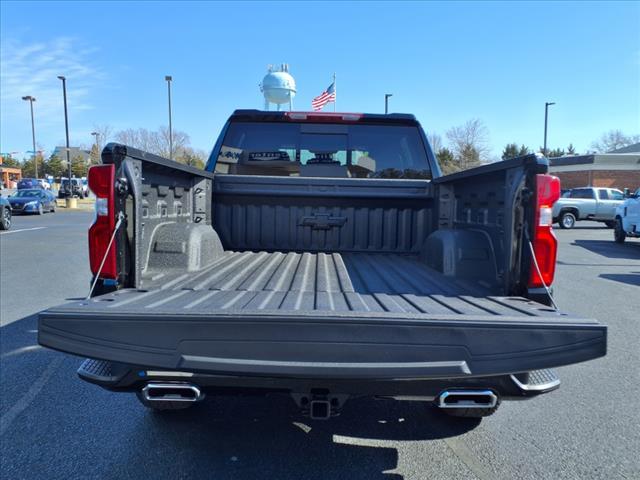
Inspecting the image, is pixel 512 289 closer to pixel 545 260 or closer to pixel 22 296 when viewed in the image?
pixel 545 260

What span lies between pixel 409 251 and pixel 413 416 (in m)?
1.54

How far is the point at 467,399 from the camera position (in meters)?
2.26

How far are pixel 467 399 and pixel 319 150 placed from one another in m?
3.20

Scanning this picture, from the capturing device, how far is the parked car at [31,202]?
2759cm

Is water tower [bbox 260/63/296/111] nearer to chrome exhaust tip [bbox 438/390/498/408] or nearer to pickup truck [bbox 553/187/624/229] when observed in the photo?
pickup truck [bbox 553/187/624/229]

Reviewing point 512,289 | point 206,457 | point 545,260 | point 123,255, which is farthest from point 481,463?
point 123,255

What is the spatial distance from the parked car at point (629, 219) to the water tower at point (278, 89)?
13.3 m

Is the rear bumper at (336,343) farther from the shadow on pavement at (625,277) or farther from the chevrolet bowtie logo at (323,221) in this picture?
the shadow on pavement at (625,277)

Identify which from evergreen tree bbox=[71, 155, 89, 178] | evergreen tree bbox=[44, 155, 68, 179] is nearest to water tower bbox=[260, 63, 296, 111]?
evergreen tree bbox=[71, 155, 89, 178]

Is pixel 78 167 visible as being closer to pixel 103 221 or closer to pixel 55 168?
pixel 55 168

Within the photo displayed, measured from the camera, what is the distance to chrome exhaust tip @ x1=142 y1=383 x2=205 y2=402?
223 centimetres

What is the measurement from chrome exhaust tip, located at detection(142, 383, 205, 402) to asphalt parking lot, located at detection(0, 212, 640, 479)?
736mm

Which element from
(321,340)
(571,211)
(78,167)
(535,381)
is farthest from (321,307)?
(78,167)

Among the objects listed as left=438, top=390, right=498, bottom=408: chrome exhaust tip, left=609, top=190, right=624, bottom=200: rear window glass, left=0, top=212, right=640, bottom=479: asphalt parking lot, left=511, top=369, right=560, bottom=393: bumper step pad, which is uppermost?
left=609, top=190, right=624, bottom=200: rear window glass
